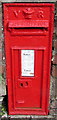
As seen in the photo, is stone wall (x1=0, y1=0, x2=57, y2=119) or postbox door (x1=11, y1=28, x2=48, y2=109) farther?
stone wall (x1=0, y1=0, x2=57, y2=119)

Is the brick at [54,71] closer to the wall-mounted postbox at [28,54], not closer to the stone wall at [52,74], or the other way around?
the stone wall at [52,74]

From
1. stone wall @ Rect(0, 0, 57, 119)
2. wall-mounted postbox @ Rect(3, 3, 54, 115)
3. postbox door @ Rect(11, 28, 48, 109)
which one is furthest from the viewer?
stone wall @ Rect(0, 0, 57, 119)

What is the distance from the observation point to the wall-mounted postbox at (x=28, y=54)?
204 centimetres

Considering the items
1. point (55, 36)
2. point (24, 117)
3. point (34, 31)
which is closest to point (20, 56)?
point (34, 31)

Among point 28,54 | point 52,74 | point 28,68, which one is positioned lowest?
point 52,74

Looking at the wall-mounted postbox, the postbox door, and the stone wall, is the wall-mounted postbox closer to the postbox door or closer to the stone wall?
the postbox door

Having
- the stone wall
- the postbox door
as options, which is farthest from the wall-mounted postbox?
the stone wall

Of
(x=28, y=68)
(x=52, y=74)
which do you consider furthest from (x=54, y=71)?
(x=28, y=68)

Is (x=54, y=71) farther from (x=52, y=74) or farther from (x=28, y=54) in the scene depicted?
(x=28, y=54)

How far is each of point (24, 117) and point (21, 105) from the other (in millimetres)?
212

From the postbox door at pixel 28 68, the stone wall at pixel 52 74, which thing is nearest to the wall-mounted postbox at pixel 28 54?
the postbox door at pixel 28 68

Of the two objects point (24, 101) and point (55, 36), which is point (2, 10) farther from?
point (24, 101)

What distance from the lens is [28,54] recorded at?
7.24 ft

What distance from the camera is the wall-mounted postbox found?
204 cm
